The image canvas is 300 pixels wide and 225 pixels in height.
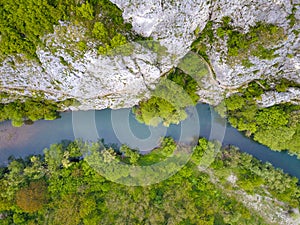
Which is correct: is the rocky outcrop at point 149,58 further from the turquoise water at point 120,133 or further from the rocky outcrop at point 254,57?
the turquoise water at point 120,133

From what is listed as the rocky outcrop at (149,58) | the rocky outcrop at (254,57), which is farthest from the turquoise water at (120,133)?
the rocky outcrop at (254,57)

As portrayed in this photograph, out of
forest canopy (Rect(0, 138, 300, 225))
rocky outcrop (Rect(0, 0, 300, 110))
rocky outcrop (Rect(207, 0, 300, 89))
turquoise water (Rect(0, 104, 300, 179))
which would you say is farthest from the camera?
turquoise water (Rect(0, 104, 300, 179))

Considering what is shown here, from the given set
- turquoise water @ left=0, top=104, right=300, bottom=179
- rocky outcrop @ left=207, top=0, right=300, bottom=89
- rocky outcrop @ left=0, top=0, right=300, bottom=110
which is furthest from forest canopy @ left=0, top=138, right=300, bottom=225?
rocky outcrop @ left=207, top=0, right=300, bottom=89

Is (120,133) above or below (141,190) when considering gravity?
above

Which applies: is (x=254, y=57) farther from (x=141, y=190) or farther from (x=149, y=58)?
(x=141, y=190)

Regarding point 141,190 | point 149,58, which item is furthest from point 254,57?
point 141,190

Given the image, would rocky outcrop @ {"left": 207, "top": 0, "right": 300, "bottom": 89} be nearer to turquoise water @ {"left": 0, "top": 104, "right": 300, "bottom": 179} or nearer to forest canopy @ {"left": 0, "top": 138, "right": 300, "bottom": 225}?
turquoise water @ {"left": 0, "top": 104, "right": 300, "bottom": 179}

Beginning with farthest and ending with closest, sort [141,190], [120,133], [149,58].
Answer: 1. [120,133]
2. [141,190]
3. [149,58]

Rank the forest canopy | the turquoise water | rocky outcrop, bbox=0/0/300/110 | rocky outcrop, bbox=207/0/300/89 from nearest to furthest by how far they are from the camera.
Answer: rocky outcrop, bbox=0/0/300/110 → rocky outcrop, bbox=207/0/300/89 → the forest canopy → the turquoise water

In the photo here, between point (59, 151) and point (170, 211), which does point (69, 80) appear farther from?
point (170, 211)
